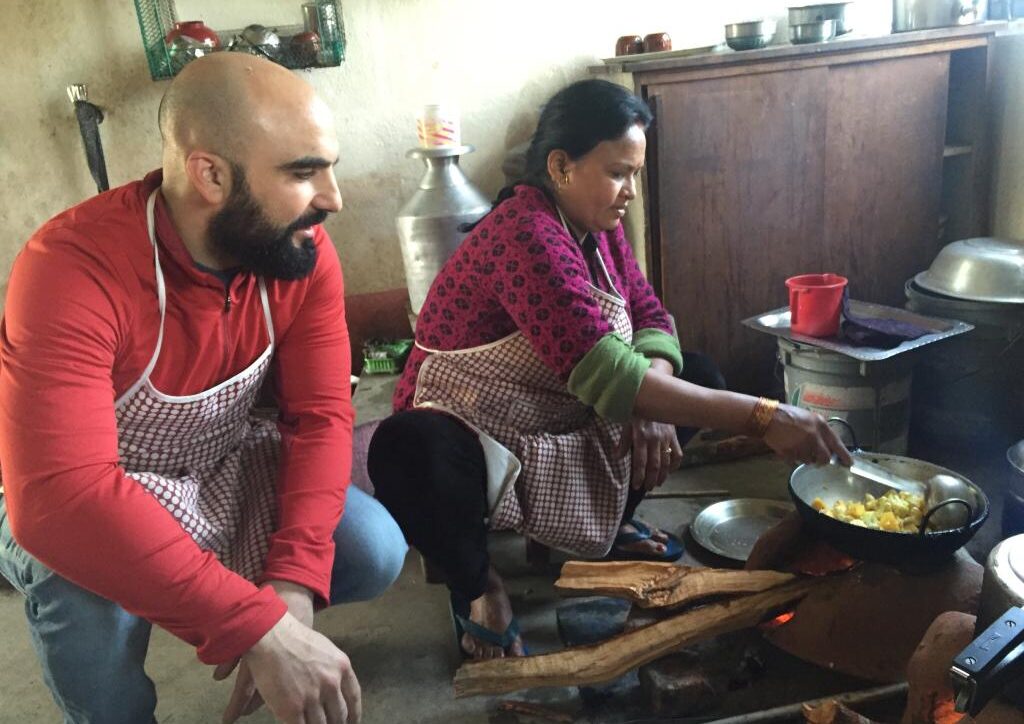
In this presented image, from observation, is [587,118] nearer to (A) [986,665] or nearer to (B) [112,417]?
(B) [112,417]

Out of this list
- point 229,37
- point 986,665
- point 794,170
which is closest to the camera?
point 986,665

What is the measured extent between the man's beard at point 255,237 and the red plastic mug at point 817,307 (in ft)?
5.24

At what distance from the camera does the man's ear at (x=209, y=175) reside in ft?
4.32

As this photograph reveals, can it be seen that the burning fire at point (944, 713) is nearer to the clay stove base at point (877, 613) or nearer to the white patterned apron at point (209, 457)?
the clay stove base at point (877, 613)

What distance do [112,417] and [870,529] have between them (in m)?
1.36

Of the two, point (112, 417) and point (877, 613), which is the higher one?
point (112, 417)

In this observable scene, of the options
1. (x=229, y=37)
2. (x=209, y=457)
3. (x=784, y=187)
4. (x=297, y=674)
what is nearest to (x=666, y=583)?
(x=297, y=674)

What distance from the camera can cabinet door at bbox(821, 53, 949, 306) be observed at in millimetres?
2791

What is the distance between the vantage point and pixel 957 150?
2.98 m

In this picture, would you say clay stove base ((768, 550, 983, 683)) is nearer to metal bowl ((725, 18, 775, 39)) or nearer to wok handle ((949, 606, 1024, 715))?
wok handle ((949, 606, 1024, 715))

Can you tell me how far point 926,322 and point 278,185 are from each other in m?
2.04

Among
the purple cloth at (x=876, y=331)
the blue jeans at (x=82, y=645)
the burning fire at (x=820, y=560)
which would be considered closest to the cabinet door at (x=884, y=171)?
the purple cloth at (x=876, y=331)

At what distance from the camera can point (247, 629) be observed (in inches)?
47.4

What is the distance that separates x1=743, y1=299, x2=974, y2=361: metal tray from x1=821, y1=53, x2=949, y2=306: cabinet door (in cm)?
23
